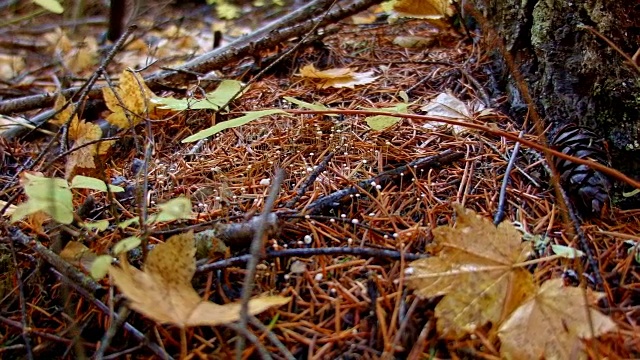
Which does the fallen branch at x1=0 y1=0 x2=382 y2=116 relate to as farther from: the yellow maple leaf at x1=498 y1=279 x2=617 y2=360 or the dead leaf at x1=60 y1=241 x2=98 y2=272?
the yellow maple leaf at x1=498 y1=279 x2=617 y2=360

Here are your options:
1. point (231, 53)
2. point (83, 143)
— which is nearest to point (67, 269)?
point (83, 143)

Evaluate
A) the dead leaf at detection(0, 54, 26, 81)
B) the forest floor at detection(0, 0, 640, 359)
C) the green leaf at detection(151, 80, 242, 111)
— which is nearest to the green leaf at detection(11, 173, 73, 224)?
the forest floor at detection(0, 0, 640, 359)

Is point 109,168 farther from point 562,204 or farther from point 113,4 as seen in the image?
point 113,4

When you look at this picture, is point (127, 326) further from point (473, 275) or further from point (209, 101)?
point (209, 101)

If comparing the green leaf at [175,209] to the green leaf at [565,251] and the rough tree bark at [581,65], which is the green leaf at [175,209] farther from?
the rough tree bark at [581,65]

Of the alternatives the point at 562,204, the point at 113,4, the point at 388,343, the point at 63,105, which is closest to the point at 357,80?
the point at 562,204

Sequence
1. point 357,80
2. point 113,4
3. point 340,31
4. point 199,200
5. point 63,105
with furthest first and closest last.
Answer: point 113,4 → point 340,31 → point 357,80 → point 63,105 → point 199,200
